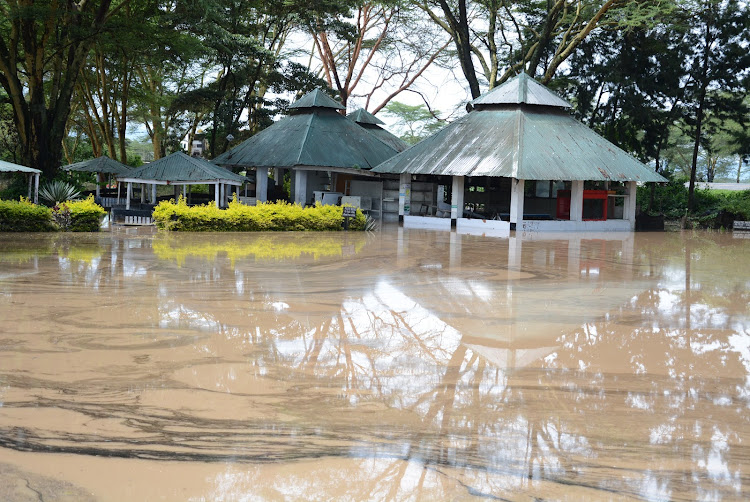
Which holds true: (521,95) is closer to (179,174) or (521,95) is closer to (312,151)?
(312,151)

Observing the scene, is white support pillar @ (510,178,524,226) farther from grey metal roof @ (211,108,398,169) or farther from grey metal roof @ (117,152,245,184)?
grey metal roof @ (117,152,245,184)

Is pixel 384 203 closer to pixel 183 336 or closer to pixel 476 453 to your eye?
pixel 183 336

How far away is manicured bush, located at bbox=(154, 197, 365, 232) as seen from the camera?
21.8 metres

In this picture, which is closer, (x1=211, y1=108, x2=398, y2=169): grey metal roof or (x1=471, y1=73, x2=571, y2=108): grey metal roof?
(x1=471, y1=73, x2=571, y2=108): grey metal roof

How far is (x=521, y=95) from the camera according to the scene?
28.1 m

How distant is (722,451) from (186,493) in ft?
11.6

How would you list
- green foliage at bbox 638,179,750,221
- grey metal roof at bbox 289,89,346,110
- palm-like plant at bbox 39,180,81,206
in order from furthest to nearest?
green foliage at bbox 638,179,750,221 < grey metal roof at bbox 289,89,346,110 < palm-like plant at bbox 39,180,81,206

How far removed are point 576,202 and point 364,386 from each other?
22.1 m

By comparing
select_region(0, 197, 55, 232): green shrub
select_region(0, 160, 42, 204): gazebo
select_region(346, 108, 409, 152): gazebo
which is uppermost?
select_region(346, 108, 409, 152): gazebo

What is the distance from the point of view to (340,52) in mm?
42594

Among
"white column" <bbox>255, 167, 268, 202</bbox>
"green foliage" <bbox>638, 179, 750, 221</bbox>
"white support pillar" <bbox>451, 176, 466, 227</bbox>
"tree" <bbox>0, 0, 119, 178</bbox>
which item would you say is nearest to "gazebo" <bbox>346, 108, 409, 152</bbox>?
"white column" <bbox>255, 167, 268, 202</bbox>

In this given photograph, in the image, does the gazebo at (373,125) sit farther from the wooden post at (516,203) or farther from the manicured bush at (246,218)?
the manicured bush at (246,218)

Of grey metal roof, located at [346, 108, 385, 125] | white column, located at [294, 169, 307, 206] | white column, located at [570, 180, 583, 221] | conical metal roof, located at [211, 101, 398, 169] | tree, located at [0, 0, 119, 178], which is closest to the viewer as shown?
tree, located at [0, 0, 119, 178]

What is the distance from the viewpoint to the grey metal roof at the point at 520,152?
25656mm
